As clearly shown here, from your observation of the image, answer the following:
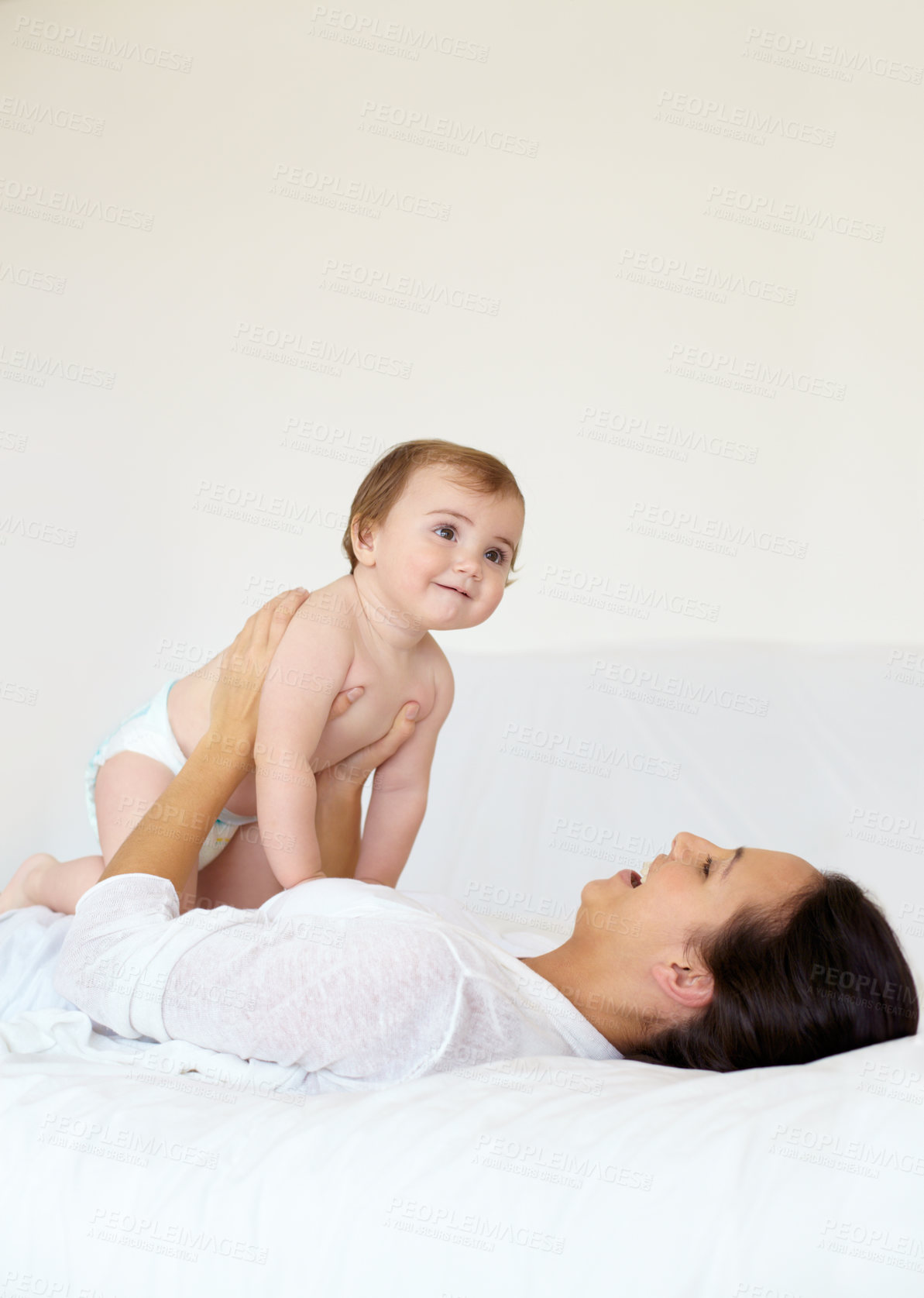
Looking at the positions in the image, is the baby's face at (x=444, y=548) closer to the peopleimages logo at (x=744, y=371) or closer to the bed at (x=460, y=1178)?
the bed at (x=460, y=1178)

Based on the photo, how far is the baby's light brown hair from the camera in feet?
4.64

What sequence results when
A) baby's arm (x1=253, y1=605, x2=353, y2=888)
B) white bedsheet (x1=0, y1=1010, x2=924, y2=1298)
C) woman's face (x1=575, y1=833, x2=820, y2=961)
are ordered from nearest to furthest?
white bedsheet (x1=0, y1=1010, x2=924, y2=1298) < woman's face (x1=575, y1=833, x2=820, y2=961) < baby's arm (x1=253, y1=605, x2=353, y2=888)

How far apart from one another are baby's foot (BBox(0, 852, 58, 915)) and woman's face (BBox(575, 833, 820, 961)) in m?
0.91

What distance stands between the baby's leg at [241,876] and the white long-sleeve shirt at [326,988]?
1.61 feet

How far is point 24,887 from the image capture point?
1615mm

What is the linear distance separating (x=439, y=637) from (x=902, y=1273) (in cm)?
200

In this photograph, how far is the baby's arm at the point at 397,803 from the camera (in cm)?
160

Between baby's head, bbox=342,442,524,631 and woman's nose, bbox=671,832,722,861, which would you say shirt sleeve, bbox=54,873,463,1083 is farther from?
baby's head, bbox=342,442,524,631

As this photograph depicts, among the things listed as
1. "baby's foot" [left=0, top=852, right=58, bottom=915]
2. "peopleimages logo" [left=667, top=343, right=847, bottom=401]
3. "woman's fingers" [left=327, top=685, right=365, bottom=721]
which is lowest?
"baby's foot" [left=0, top=852, right=58, bottom=915]

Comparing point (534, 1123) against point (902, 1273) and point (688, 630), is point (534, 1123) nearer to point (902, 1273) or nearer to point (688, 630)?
point (902, 1273)

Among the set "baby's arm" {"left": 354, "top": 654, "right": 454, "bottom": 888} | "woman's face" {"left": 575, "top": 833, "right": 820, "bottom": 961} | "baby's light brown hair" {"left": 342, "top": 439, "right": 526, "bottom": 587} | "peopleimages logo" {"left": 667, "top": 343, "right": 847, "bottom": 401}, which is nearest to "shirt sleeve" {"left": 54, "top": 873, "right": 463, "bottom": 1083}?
"woman's face" {"left": 575, "top": 833, "right": 820, "bottom": 961}

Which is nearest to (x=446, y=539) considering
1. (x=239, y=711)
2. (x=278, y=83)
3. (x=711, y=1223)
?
(x=239, y=711)

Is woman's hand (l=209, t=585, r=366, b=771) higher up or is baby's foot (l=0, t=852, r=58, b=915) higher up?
woman's hand (l=209, t=585, r=366, b=771)

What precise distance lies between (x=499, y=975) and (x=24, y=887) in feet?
3.02
